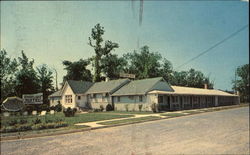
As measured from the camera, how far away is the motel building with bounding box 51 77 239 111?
3224 cm

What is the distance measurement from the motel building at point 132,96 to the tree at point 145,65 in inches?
688

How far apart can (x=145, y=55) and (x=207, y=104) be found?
2397 cm

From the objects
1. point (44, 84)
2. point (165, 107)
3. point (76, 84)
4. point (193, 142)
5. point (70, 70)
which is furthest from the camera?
point (70, 70)

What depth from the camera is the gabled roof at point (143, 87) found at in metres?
32.7

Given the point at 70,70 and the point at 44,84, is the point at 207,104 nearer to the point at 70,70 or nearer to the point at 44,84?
the point at 44,84

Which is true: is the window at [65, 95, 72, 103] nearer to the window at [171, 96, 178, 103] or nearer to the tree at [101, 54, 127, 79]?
the tree at [101, 54, 127, 79]

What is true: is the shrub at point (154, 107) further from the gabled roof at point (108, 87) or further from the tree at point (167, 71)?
the tree at point (167, 71)

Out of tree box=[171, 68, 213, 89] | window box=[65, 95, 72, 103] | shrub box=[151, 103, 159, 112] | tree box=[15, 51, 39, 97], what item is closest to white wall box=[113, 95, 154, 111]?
shrub box=[151, 103, 159, 112]

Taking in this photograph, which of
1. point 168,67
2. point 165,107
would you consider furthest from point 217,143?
point 168,67

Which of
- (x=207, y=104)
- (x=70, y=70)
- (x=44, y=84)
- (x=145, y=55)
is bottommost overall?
(x=207, y=104)

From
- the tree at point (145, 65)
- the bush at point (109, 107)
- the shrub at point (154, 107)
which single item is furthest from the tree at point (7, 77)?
the tree at point (145, 65)

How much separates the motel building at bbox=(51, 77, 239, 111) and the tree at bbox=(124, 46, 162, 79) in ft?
57.3

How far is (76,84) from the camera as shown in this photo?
42.2 metres

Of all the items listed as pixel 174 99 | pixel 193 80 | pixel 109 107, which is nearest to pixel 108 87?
pixel 109 107
